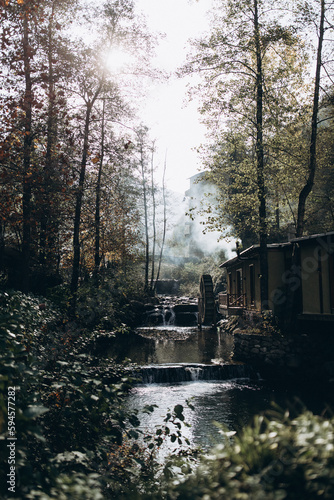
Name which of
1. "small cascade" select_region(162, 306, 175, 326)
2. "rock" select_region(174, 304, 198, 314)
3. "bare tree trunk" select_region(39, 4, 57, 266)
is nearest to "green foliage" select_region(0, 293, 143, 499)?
"bare tree trunk" select_region(39, 4, 57, 266)

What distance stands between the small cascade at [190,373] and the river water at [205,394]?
0.11 feet

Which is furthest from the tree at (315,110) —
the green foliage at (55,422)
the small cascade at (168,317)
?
the small cascade at (168,317)

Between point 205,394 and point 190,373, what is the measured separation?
1693 mm

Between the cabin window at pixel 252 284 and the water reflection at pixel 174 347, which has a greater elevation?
the cabin window at pixel 252 284

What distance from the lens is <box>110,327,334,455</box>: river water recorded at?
868cm

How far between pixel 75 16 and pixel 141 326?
61.7 ft

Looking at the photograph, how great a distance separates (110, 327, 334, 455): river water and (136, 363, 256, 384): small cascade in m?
0.03

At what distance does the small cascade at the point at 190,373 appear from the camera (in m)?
12.5

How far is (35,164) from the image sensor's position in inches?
417

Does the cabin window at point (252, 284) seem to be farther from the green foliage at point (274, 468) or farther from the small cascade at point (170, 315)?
the green foliage at point (274, 468)

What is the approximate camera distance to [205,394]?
36.7 feet

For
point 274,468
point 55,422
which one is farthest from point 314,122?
point 274,468

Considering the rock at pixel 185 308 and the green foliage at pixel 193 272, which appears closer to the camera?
the rock at pixel 185 308

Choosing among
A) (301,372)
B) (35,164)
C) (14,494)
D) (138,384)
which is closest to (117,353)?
(138,384)
